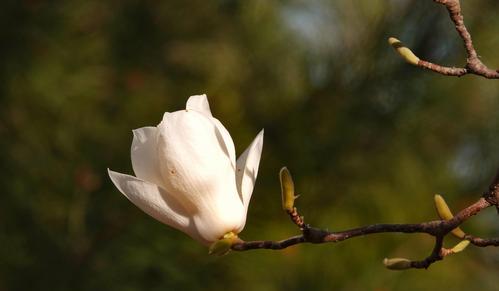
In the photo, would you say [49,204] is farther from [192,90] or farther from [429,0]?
[429,0]

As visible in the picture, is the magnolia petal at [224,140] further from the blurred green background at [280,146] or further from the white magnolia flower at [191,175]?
the blurred green background at [280,146]

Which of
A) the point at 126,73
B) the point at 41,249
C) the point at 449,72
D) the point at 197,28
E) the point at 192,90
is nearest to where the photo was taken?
the point at 449,72

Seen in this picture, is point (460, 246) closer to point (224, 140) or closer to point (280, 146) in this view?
point (224, 140)

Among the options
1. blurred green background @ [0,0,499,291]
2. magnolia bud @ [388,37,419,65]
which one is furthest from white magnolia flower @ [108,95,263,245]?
blurred green background @ [0,0,499,291]

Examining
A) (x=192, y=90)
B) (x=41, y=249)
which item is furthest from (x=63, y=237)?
(x=192, y=90)

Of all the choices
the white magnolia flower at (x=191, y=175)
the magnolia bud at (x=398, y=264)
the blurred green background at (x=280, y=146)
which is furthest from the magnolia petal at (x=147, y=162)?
the blurred green background at (x=280, y=146)

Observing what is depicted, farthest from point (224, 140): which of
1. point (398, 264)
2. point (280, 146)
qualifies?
point (280, 146)

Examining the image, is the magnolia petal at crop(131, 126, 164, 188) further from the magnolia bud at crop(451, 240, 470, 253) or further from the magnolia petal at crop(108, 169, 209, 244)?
the magnolia bud at crop(451, 240, 470, 253)
